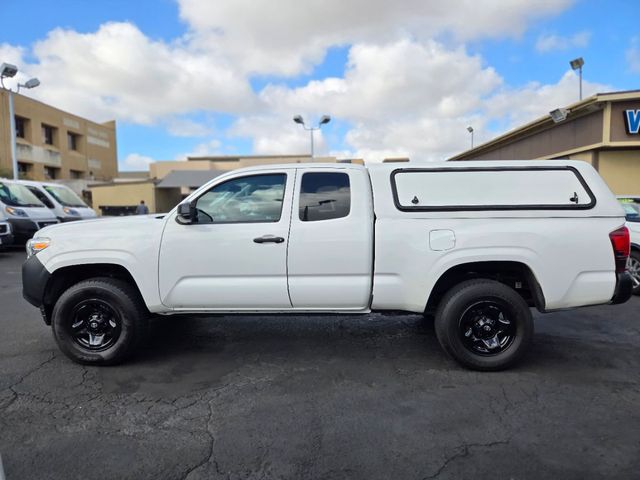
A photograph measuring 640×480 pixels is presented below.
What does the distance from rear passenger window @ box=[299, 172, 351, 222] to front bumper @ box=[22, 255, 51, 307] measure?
246 centimetres

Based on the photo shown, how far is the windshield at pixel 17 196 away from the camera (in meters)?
12.7

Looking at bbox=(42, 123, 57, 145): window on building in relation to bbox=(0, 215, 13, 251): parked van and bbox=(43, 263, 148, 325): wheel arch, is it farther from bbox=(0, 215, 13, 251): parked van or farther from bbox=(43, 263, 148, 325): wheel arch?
bbox=(43, 263, 148, 325): wheel arch

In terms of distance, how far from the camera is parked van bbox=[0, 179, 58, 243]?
1248 centimetres

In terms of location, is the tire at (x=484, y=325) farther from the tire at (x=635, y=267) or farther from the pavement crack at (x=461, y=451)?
the tire at (x=635, y=267)

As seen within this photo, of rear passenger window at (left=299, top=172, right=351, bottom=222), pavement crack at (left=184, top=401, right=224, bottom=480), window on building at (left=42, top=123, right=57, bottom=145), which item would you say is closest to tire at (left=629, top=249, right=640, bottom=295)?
rear passenger window at (left=299, top=172, right=351, bottom=222)

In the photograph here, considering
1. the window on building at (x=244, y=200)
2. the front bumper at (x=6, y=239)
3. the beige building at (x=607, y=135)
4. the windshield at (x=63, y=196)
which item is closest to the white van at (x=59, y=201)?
the windshield at (x=63, y=196)

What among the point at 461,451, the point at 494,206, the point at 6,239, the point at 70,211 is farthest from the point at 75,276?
the point at 70,211

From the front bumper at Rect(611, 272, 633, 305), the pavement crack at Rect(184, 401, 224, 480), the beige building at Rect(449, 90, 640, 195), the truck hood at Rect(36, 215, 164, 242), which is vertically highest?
the beige building at Rect(449, 90, 640, 195)

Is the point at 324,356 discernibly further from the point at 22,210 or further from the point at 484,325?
the point at 22,210

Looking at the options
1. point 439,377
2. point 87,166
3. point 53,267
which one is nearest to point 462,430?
point 439,377

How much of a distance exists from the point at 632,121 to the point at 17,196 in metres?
18.2

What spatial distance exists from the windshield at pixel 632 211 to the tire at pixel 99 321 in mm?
7377

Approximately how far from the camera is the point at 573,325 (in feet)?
18.3

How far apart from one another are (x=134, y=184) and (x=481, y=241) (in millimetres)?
37116
